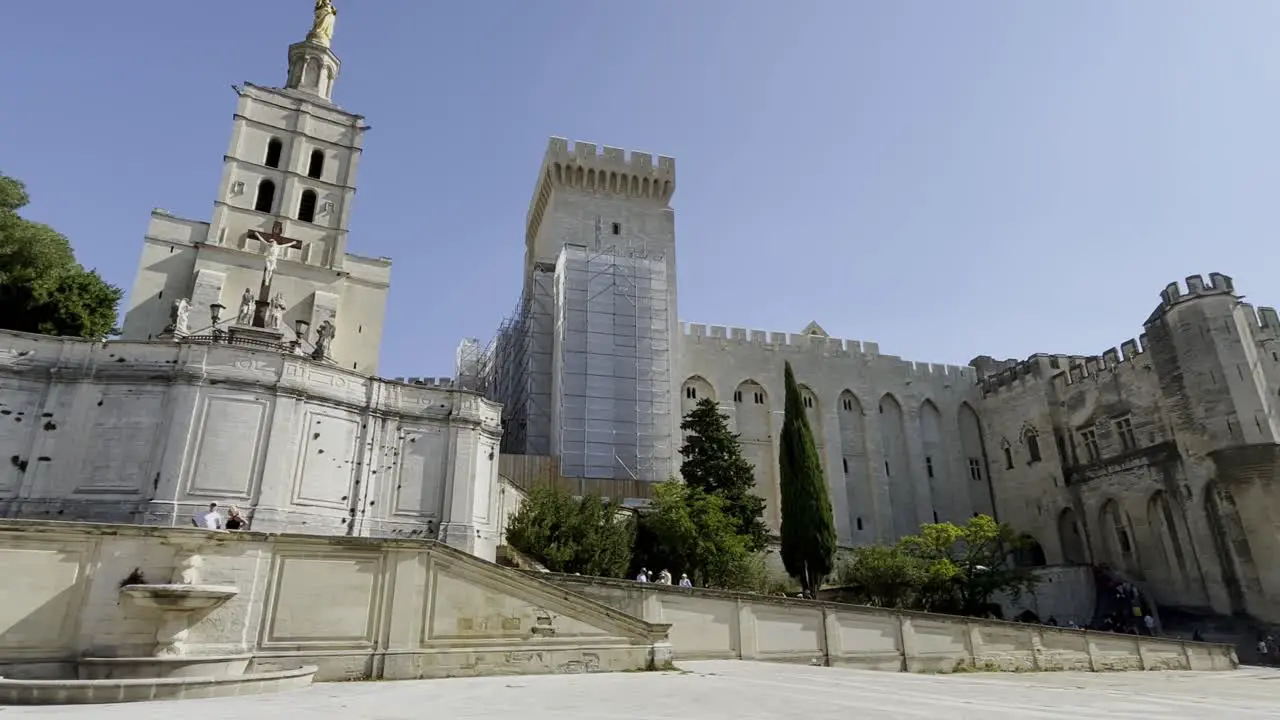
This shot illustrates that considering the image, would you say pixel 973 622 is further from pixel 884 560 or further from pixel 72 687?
pixel 72 687

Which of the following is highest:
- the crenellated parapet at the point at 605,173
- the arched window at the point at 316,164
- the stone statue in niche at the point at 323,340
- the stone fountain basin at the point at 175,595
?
the crenellated parapet at the point at 605,173

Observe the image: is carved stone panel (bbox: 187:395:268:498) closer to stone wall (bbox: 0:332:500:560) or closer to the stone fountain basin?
stone wall (bbox: 0:332:500:560)

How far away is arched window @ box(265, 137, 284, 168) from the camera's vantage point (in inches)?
1222

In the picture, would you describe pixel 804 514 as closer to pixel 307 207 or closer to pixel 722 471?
pixel 722 471

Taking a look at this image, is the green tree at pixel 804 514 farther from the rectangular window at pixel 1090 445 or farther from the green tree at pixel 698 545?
the rectangular window at pixel 1090 445

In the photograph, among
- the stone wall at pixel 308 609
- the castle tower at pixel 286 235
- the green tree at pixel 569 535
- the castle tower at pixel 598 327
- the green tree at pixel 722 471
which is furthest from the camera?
the castle tower at pixel 598 327

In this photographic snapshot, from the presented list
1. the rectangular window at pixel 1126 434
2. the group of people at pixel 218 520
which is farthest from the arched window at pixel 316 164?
the rectangular window at pixel 1126 434

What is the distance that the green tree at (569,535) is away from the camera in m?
18.6

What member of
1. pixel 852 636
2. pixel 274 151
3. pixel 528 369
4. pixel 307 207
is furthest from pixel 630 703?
pixel 274 151

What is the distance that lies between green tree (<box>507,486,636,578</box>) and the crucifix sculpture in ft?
39.8

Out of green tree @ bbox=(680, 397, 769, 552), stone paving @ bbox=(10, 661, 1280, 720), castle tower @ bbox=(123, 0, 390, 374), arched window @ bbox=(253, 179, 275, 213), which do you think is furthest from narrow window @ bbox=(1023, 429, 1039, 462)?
arched window @ bbox=(253, 179, 275, 213)

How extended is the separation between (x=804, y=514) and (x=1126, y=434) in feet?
58.9

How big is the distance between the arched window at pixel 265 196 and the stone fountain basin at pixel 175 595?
26.6 meters

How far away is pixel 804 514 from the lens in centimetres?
2653
